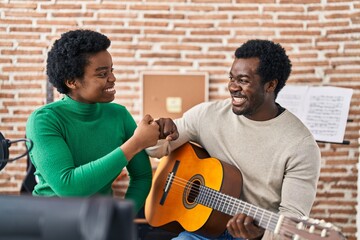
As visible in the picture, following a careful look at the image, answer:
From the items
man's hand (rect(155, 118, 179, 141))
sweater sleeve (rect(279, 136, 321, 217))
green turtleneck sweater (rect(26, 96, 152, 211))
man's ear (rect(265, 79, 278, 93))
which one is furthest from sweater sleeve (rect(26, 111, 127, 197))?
man's ear (rect(265, 79, 278, 93))

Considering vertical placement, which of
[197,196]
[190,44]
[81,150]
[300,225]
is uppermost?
[190,44]

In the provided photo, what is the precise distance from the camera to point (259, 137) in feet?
7.25

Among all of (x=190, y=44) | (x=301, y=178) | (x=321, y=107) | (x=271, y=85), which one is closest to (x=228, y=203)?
(x=301, y=178)

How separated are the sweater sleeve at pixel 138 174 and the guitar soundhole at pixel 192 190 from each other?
0.55 ft

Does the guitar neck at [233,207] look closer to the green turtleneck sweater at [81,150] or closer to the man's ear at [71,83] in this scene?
the green turtleneck sweater at [81,150]

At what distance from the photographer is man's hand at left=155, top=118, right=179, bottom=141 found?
2129mm

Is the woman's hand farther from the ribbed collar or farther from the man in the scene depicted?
the ribbed collar

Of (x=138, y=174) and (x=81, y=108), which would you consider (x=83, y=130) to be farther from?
(x=138, y=174)

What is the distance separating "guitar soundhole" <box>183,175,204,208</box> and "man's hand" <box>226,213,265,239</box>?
354mm

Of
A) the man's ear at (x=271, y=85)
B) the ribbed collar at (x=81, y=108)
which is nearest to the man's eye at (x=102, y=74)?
the ribbed collar at (x=81, y=108)

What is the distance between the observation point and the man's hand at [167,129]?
2129 millimetres

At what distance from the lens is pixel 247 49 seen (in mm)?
2295

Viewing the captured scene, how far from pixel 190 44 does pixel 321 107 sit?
1.08 metres

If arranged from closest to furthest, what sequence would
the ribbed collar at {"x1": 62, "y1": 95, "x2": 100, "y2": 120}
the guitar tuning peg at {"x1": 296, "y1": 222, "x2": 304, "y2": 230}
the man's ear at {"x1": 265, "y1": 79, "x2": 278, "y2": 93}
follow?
the guitar tuning peg at {"x1": 296, "y1": 222, "x2": 304, "y2": 230}, the ribbed collar at {"x1": 62, "y1": 95, "x2": 100, "y2": 120}, the man's ear at {"x1": 265, "y1": 79, "x2": 278, "y2": 93}
